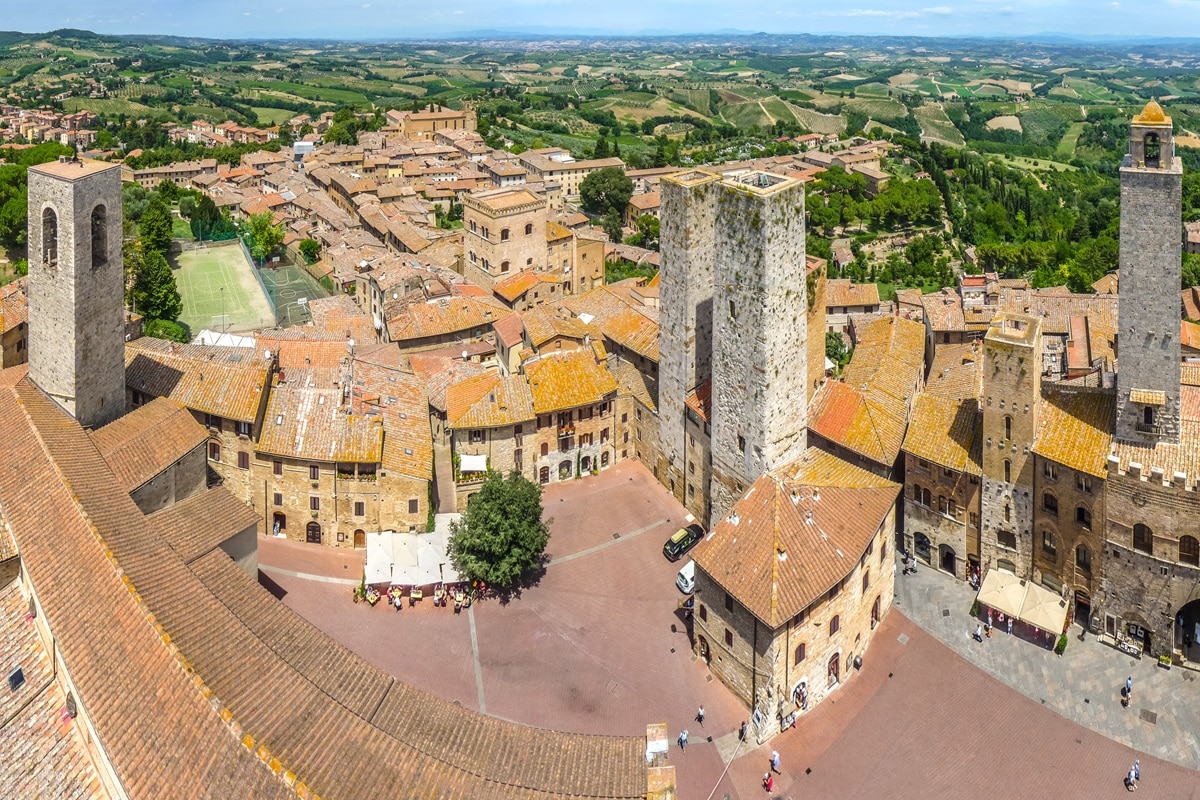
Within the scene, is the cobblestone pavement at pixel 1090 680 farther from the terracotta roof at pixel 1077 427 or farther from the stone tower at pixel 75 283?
the stone tower at pixel 75 283

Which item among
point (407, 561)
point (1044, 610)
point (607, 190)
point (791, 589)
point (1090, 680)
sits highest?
point (607, 190)

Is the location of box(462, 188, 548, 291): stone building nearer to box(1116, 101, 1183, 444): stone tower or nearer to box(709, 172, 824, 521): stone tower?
box(709, 172, 824, 521): stone tower

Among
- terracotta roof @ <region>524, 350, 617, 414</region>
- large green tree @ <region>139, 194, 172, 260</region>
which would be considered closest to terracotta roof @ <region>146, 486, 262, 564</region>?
terracotta roof @ <region>524, 350, 617, 414</region>

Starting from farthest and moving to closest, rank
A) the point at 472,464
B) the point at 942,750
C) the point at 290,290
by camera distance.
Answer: the point at 290,290, the point at 472,464, the point at 942,750

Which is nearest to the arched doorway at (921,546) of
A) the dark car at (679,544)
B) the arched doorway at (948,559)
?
the arched doorway at (948,559)

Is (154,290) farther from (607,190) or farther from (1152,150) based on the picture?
(607,190)

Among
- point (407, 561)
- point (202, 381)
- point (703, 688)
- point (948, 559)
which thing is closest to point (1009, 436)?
point (948, 559)
